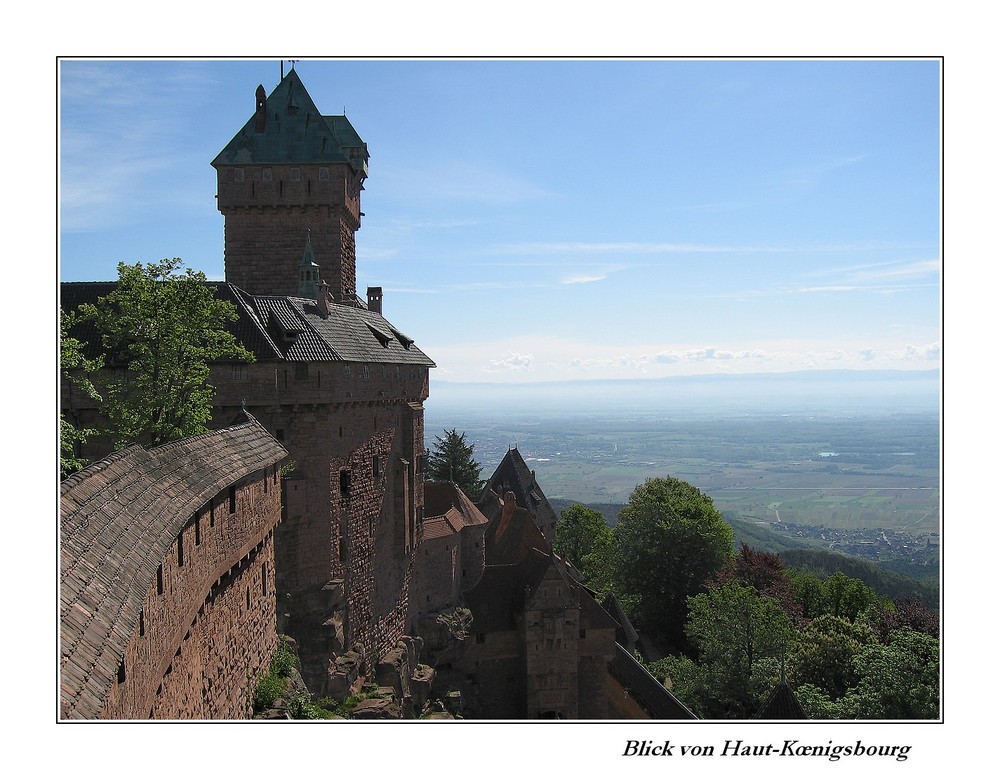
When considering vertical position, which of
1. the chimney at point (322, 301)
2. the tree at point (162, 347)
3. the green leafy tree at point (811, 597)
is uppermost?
the chimney at point (322, 301)

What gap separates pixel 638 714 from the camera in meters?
26.3

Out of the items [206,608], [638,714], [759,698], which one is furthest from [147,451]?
[759,698]

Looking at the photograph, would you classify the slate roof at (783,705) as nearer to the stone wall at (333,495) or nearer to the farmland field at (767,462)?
the stone wall at (333,495)

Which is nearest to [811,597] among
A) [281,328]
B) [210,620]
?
[281,328]

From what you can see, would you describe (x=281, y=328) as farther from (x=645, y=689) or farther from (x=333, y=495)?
(x=645, y=689)

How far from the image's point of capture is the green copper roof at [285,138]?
82.6 ft

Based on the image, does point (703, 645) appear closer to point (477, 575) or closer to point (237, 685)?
point (477, 575)

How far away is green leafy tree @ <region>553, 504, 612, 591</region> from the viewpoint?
Result: 47.6 metres

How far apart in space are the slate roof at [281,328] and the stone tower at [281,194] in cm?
432

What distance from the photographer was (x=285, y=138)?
2534 centimetres

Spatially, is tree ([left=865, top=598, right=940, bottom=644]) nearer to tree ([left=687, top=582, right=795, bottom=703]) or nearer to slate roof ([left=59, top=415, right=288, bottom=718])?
tree ([left=687, top=582, right=795, bottom=703])

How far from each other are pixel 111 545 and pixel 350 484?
46.4ft

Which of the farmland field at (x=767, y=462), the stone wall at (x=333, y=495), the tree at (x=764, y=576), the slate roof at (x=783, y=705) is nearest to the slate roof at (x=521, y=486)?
the farmland field at (x=767, y=462)

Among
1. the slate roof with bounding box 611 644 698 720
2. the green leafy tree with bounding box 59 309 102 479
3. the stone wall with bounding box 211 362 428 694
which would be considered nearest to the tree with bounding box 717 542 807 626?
the slate roof with bounding box 611 644 698 720
